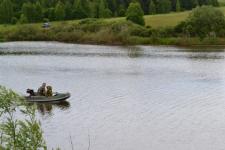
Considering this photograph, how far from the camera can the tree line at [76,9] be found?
442 feet

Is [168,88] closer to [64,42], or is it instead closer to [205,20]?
[205,20]

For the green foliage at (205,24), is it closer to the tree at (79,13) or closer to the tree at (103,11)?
the tree at (103,11)

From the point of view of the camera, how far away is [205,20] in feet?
335

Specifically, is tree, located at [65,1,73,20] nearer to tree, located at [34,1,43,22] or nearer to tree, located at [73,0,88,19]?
tree, located at [73,0,88,19]

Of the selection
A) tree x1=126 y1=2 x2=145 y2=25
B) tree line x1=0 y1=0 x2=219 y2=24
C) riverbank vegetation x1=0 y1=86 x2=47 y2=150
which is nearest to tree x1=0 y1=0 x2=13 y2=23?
tree line x1=0 y1=0 x2=219 y2=24

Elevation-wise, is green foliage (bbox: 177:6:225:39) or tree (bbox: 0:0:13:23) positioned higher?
tree (bbox: 0:0:13:23)

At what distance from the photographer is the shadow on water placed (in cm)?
3966

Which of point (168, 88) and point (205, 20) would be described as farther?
point (205, 20)

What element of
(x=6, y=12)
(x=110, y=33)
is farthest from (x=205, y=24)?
(x=6, y=12)

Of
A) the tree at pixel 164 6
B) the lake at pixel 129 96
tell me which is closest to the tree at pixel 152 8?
the tree at pixel 164 6

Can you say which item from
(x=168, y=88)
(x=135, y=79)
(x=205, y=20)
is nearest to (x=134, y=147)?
(x=168, y=88)

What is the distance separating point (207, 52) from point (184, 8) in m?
62.6

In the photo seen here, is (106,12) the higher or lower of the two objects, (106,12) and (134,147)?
the higher

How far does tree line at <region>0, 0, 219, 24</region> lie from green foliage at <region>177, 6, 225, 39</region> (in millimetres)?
35710
